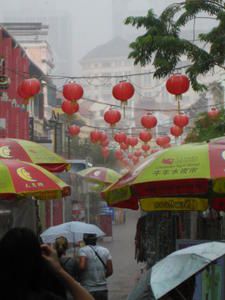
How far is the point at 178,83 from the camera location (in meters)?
14.6

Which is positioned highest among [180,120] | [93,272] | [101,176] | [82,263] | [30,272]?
[180,120]

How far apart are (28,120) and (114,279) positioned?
723 inches

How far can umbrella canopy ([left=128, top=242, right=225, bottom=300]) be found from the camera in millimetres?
4574

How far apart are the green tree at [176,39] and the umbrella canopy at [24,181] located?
17.4 feet

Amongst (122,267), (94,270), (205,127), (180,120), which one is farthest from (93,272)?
(205,127)

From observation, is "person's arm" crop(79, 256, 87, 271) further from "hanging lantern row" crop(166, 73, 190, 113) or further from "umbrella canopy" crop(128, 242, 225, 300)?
"hanging lantern row" crop(166, 73, 190, 113)

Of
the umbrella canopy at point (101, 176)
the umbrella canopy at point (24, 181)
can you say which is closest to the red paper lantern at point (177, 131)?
the umbrella canopy at point (101, 176)

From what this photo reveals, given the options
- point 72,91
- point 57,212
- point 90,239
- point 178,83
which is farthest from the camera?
point 57,212

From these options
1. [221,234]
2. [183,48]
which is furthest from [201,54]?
[221,234]

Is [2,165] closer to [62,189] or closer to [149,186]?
[62,189]

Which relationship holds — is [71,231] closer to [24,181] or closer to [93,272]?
[93,272]

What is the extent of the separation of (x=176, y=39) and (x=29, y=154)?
431cm

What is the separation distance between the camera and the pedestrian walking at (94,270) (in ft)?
28.5

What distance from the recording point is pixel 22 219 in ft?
33.2
